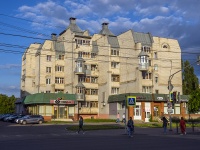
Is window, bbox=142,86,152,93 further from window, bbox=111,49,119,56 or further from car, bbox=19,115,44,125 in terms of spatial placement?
car, bbox=19,115,44,125

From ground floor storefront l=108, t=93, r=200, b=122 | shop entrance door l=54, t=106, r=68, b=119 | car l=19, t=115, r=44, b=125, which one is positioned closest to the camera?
car l=19, t=115, r=44, b=125

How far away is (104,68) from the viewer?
67.6m

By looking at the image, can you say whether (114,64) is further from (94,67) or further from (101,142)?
(101,142)

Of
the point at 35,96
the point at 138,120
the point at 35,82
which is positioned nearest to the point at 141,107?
the point at 138,120

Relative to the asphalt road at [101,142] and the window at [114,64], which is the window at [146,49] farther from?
the asphalt road at [101,142]

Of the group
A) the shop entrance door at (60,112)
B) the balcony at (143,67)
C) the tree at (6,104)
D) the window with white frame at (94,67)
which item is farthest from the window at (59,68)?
the tree at (6,104)

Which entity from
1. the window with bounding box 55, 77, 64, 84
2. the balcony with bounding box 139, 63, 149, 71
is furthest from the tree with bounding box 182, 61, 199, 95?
the window with bounding box 55, 77, 64, 84

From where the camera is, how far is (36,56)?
70812 mm

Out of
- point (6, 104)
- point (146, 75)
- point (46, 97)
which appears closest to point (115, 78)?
point (146, 75)

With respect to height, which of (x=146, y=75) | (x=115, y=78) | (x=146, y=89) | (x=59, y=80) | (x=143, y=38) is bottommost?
(x=146, y=89)

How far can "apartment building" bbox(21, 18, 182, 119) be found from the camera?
63.7 m

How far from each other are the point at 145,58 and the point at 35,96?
2278 centimetres

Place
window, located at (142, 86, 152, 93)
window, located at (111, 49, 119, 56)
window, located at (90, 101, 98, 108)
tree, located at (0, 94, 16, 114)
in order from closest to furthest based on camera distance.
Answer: window, located at (142, 86, 152, 93)
window, located at (111, 49, 119, 56)
window, located at (90, 101, 98, 108)
tree, located at (0, 94, 16, 114)

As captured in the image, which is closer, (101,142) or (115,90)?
(101,142)
